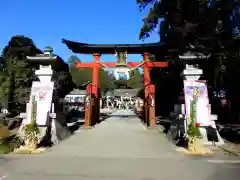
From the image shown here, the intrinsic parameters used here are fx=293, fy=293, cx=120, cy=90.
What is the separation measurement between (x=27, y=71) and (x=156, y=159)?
13.8 meters

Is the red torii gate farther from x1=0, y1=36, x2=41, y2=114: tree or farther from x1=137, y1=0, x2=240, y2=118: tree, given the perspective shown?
x1=0, y1=36, x2=41, y2=114: tree

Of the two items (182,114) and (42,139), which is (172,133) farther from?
(42,139)

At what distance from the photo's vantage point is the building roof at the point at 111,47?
75.8 feet

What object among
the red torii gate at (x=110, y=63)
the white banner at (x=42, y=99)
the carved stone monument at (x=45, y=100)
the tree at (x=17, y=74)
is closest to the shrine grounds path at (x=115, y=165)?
the carved stone monument at (x=45, y=100)

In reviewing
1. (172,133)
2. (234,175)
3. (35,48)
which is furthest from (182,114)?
(35,48)

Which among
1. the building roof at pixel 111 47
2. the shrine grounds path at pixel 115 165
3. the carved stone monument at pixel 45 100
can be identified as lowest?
the shrine grounds path at pixel 115 165

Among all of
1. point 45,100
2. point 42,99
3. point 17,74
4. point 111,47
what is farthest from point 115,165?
point 111,47

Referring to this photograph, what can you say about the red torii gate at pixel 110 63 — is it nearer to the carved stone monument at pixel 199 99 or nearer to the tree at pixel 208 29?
the tree at pixel 208 29

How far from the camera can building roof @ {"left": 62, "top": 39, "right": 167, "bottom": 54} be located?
75.8 ft

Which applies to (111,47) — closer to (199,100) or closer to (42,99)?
(42,99)

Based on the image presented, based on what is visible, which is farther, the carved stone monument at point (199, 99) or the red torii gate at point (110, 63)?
the red torii gate at point (110, 63)

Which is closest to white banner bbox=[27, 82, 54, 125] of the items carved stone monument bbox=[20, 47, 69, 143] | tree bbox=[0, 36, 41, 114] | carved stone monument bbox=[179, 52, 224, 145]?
carved stone monument bbox=[20, 47, 69, 143]

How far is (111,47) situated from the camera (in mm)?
23203

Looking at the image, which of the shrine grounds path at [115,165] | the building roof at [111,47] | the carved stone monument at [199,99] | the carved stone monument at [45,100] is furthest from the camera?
the building roof at [111,47]
